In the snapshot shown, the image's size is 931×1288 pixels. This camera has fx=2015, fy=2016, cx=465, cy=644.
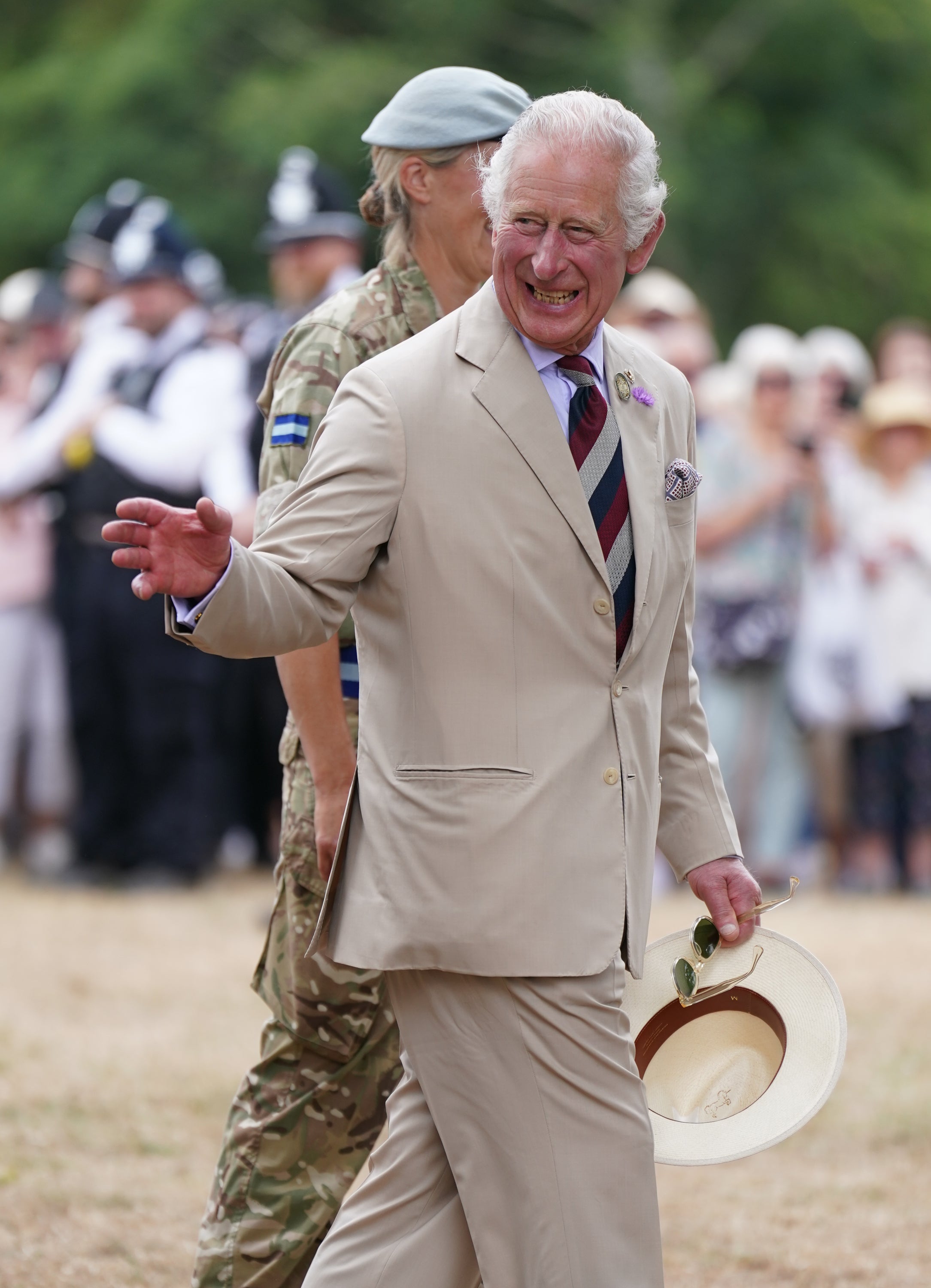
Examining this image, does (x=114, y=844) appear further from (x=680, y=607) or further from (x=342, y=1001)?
(x=680, y=607)

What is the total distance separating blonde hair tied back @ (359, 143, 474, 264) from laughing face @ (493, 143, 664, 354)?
68cm

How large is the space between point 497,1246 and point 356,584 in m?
0.93

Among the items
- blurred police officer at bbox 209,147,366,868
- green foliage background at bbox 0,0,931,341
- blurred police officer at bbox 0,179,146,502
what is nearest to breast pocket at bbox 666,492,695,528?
blurred police officer at bbox 209,147,366,868

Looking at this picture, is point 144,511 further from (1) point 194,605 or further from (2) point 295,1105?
(2) point 295,1105

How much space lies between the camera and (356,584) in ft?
9.19

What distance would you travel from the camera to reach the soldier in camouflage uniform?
3402 mm

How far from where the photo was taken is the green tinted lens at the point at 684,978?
3047 mm

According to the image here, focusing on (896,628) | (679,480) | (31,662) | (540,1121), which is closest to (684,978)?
(540,1121)

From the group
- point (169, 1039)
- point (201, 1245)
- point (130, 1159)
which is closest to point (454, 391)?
Result: point (201, 1245)

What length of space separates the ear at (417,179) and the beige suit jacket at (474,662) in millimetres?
775

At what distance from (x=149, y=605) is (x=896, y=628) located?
10.5 feet

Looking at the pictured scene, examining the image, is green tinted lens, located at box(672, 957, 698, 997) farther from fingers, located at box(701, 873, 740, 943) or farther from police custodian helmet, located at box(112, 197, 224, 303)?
police custodian helmet, located at box(112, 197, 224, 303)

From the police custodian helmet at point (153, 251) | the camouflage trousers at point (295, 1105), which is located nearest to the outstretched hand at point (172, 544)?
the camouflage trousers at point (295, 1105)

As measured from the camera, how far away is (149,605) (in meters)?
8.45
